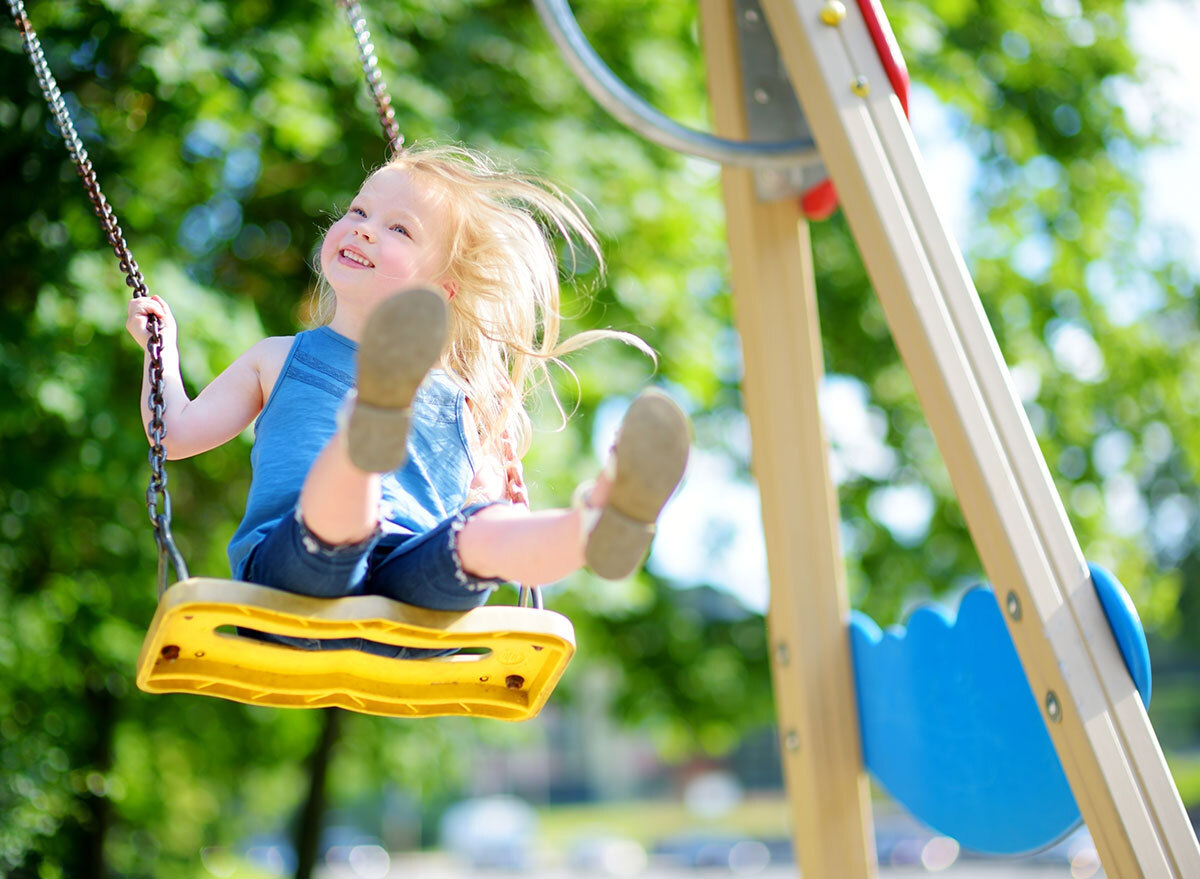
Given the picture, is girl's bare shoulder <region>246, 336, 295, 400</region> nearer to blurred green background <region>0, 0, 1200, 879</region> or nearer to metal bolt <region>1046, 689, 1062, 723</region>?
blurred green background <region>0, 0, 1200, 879</region>

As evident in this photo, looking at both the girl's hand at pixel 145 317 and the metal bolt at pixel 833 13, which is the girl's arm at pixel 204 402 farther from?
the metal bolt at pixel 833 13

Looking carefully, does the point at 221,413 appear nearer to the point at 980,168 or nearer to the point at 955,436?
the point at 955,436

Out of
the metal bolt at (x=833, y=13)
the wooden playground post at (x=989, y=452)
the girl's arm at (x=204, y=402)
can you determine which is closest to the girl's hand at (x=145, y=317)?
the girl's arm at (x=204, y=402)

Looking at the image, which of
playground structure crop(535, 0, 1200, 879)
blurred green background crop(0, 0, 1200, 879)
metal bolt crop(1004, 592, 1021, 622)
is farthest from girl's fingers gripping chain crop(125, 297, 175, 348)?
metal bolt crop(1004, 592, 1021, 622)

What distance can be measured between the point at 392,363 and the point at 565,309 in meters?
4.06

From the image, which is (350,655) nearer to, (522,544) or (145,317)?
(522,544)

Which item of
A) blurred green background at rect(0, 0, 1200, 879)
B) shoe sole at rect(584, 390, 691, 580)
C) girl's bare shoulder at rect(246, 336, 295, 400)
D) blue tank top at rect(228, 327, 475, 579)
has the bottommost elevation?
shoe sole at rect(584, 390, 691, 580)

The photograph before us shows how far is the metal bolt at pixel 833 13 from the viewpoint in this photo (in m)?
2.68

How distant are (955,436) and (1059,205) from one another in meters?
5.79

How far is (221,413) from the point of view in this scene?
2.31 meters

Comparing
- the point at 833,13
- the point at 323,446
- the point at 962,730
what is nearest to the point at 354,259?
the point at 323,446

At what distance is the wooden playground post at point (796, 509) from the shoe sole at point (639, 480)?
144 cm

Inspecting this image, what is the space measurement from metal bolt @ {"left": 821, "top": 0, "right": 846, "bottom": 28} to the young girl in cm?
69

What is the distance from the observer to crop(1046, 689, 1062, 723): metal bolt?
224 centimetres
